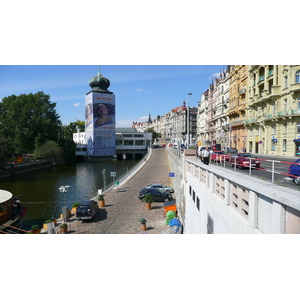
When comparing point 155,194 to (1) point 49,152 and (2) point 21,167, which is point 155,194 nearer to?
(2) point 21,167

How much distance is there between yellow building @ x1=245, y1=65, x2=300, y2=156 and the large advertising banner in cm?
2386

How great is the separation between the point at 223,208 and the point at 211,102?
3063 cm

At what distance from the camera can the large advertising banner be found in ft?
99.7

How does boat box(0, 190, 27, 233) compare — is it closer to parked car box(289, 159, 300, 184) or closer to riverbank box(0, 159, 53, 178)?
parked car box(289, 159, 300, 184)

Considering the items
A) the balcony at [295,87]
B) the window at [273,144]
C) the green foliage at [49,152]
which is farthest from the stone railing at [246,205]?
the green foliage at [49,152]

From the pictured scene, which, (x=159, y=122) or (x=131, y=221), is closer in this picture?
(x=131, y=221)

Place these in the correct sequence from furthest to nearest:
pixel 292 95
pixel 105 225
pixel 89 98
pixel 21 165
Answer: pixel 89 98 → pixel 21 165 → pixel 105 225 → pixel 292 95

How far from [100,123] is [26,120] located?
11081 millimetres

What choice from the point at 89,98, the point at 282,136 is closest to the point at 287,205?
the point at 282,136

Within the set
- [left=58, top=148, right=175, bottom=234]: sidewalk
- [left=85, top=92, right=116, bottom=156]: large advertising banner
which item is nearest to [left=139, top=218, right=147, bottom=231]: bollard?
[left=58, top=148, right=175, bottom=234]: sidewalk

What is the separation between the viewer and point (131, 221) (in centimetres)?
867

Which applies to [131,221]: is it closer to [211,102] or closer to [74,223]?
[74,223]

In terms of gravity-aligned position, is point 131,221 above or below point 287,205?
below

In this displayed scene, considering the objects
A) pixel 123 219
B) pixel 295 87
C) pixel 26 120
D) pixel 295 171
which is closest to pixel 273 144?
pixel 295 87
